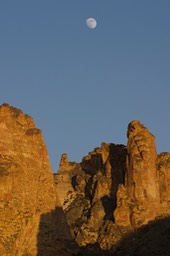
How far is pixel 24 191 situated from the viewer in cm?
6600

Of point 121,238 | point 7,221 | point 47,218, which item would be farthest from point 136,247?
point 7,221

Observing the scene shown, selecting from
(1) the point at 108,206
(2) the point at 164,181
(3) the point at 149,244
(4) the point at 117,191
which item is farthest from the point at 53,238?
(2) the point at 164,181

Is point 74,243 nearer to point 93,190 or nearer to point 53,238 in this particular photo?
point 53,238

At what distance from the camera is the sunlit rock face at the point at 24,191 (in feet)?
204

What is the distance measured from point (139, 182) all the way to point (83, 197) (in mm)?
14422

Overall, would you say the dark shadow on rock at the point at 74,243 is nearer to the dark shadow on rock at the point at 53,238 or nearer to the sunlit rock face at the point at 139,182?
the dark shadow on rock at the point at 53,238

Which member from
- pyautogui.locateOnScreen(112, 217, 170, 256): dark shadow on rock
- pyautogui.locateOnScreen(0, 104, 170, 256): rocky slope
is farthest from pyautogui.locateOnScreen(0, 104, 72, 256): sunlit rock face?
pyautogui.locateOnScreen(112, 217, 170, 256): dark shadow on rock

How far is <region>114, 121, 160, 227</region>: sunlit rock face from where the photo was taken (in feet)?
356

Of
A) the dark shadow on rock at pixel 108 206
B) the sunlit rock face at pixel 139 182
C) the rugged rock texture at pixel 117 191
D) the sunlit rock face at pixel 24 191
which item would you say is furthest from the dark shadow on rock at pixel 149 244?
the sunlit rock face at pixel 24 191

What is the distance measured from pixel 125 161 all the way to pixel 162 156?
934 cm

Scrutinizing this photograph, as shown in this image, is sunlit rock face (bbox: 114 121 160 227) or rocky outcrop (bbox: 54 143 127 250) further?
sunlit rock face (bbox: 114 121 160 227)

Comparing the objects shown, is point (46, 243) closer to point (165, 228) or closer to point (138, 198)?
point (165, 228)

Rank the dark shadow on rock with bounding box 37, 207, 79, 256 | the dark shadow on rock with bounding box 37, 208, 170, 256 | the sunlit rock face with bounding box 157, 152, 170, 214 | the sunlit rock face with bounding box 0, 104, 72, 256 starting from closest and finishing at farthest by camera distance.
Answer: the sunlit rock face with bounding box 0, 104, 72, 256 → the dark shadow on rock with bounding box 37, 207, 79, 256 → the dark shadow on rock with bounding box 37, 208, 170, 256 → the sunlit rock face with bounding box 157, 152, 170, 214

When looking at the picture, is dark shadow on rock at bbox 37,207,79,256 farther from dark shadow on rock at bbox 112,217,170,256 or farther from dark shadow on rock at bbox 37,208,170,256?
dark shadow on rock at bbox 112,217,170,256
